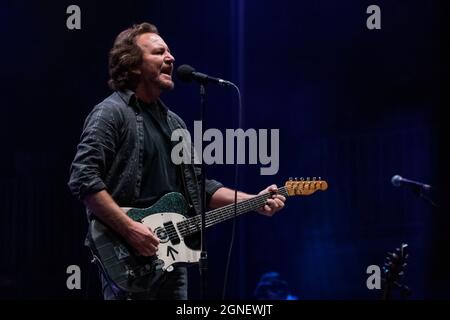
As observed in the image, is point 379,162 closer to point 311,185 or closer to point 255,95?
point 255,95

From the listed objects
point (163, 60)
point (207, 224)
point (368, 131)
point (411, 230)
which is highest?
point (163, 60)

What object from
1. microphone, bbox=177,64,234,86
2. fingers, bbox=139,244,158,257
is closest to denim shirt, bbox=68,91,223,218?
fingers, bbox=139,244,158,257

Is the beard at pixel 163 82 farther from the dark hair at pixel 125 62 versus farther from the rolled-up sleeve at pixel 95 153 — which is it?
the rolled-up sleeve at pixel 95 153

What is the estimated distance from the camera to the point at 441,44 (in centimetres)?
473

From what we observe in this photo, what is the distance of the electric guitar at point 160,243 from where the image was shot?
280cm

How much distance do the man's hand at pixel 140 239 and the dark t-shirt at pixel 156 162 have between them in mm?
187

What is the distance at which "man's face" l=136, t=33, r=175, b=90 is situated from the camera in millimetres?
3258

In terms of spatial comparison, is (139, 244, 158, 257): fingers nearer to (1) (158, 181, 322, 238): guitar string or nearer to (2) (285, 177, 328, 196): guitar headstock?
(1) (158, 181, 322, 238): guitar string

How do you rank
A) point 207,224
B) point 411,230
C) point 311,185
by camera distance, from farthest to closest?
point 411,230
point 311,185
point 207,224

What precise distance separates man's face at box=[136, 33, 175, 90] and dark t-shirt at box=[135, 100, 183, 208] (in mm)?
120
